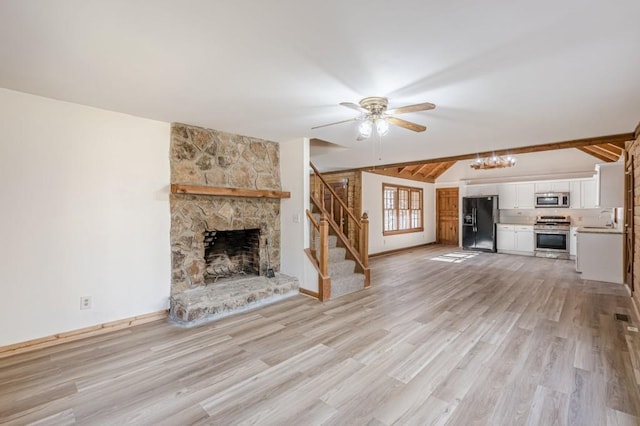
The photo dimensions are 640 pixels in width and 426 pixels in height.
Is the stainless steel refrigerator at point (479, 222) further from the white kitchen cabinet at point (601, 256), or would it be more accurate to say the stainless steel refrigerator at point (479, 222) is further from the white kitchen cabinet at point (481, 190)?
the white kitchen cabinet at point (601, 256)

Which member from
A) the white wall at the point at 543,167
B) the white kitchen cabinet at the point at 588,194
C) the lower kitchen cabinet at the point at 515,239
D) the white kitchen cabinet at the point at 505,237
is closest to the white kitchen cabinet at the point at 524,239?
the lower kitchen cabinet at the point at 515,239

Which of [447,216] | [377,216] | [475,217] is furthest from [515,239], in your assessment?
[377,216]

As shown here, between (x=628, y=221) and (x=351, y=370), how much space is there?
5.49m

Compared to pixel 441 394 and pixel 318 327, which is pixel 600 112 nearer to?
pixel 441 394

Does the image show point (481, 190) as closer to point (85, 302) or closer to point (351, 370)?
point (351, 370)

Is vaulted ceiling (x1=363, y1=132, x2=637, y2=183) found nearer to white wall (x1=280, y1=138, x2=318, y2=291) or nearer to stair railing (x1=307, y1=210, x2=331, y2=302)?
white wall (x1=280, y1=138, x2=318, y2=291)

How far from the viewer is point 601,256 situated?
5.34m

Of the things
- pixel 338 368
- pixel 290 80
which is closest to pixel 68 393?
pixel 338 368

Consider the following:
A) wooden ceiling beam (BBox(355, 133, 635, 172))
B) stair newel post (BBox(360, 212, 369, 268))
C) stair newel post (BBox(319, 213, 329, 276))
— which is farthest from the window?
stair newel post (BBox(319, 213, 329, 276))

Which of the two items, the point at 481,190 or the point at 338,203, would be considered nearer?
the point at 338,203

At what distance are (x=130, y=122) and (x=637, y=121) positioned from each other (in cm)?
592

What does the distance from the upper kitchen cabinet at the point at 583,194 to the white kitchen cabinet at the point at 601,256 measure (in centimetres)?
290

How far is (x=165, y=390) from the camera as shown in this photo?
7.17ft

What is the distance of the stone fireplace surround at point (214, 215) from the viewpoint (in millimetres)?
3723
